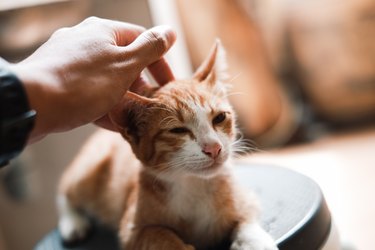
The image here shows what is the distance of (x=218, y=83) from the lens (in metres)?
1.05

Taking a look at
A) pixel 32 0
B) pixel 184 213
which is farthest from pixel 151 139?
pixel 32 0

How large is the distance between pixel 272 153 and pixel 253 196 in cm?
119

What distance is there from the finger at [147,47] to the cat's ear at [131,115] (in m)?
0.06

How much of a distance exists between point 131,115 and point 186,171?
0.15m

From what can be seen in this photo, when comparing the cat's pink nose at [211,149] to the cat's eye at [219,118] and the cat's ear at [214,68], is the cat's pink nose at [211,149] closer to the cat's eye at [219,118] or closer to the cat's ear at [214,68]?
the cat's eye at [219,118]

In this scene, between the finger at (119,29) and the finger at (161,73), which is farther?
the finger at (161,73)

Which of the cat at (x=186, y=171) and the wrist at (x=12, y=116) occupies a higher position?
the wrist at (x=12, y=116)

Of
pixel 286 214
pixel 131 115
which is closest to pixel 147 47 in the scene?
pixel 131 115

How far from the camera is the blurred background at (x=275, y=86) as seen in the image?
1816 mm

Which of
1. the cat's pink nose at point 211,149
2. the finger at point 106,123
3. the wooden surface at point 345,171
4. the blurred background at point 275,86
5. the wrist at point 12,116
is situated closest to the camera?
the wrist at point 12,116

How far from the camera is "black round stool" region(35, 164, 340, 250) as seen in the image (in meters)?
0.94

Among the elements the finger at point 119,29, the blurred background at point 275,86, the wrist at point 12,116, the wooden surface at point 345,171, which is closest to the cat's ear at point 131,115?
the finger at point 119,29

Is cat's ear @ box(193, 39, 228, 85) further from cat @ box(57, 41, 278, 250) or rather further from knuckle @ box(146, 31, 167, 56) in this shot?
knuckle @ box(146, 31, 167, 56)

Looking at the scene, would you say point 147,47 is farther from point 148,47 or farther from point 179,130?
point 179,130
